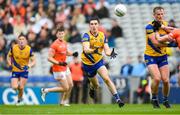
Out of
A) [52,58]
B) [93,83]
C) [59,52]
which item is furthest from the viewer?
[59,52]

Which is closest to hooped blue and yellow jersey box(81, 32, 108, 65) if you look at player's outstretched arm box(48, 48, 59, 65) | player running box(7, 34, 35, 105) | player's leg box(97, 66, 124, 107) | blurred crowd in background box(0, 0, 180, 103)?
player's leg box(97, 66, 124, 107)

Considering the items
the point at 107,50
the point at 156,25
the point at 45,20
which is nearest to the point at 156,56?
the point at 156,25

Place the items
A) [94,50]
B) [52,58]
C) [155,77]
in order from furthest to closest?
[52,58]
[94,50]
[155,77]

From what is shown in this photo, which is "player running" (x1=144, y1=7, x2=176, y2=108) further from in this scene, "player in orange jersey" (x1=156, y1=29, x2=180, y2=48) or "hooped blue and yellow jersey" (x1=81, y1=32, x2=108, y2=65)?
"hooped blue and yellow jersey" (x1=81, y1=32, x2=108, y2=65)

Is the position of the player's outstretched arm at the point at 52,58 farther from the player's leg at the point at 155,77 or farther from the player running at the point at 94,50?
the player's leg at the point at 155,77

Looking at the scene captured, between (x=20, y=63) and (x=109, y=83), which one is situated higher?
(x=20, y=63)

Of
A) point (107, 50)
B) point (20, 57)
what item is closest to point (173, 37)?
point (107, 50)

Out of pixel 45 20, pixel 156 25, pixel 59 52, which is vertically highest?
pixel 45 20

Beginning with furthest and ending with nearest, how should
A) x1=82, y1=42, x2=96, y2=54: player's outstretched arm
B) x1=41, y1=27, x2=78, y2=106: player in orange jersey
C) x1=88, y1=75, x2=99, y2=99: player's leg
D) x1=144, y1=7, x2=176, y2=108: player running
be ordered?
x1=41, y1=27, x2=78, y2=106: player in orange jersey, x1=88, y1=75, x2=99, y2=99: player's leg, x1=82, y1=42, x2=96, y2=54: player's outstretched arm, x1=144, y1=7, x2=176, y2=108: player running

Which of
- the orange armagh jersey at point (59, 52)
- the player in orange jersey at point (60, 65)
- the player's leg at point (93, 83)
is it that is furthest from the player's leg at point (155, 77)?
the orange armagh jersey at point (59, 52)

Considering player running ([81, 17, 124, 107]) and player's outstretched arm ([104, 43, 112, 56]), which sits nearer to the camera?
player's outstretched arm ([104, 43, 112, 56])

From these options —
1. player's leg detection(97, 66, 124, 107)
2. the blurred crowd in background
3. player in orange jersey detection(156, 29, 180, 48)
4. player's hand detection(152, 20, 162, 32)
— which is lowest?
player's leg detection(97, 66, 124, 107)

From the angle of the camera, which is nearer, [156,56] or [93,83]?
[156,56]

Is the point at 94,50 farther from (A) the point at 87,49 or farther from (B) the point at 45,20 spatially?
(B) the point at 45,20
